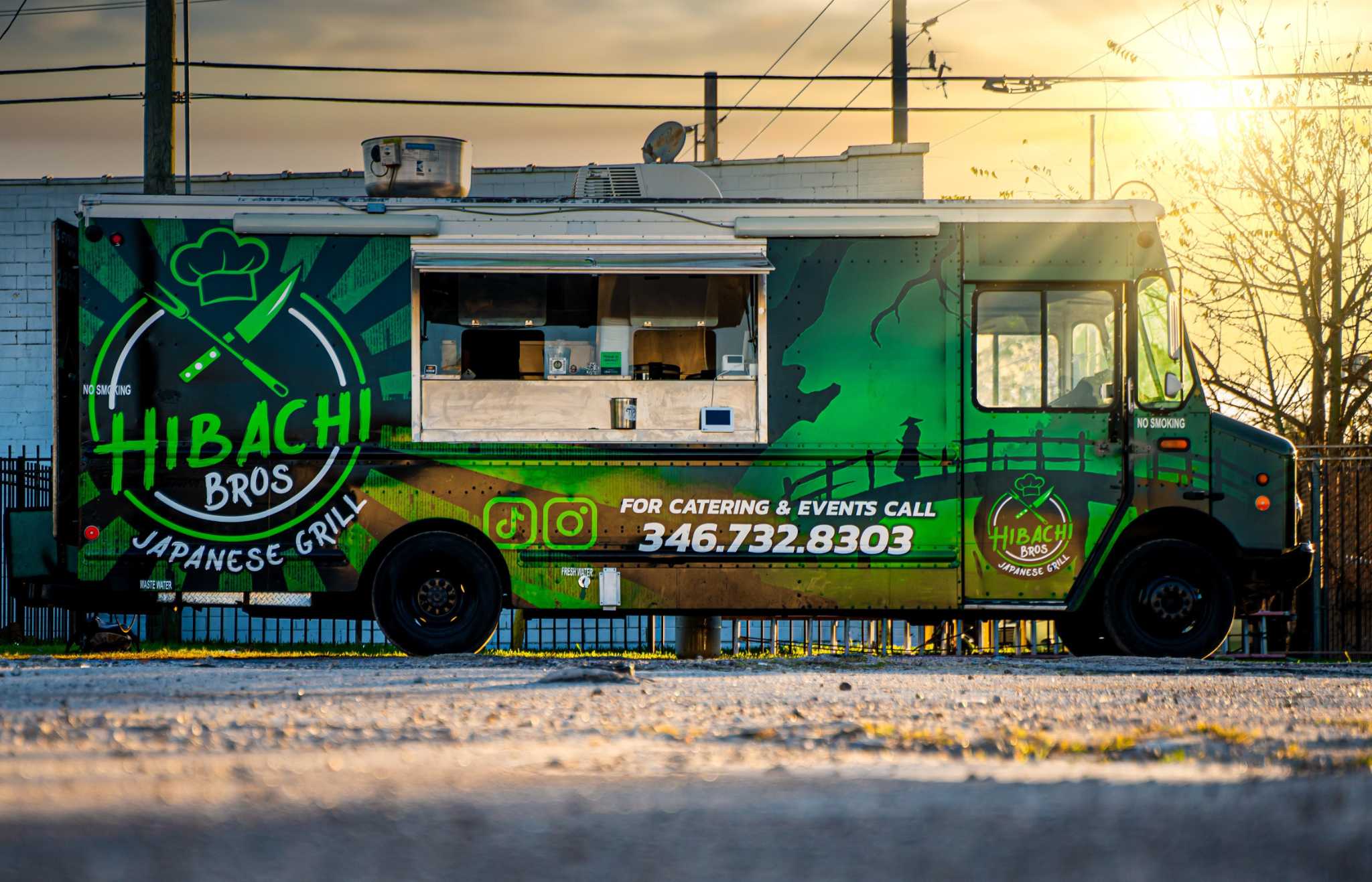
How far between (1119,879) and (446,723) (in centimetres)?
241

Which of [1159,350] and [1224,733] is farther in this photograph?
[1159,350]

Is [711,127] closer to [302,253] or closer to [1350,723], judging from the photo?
[302,253]

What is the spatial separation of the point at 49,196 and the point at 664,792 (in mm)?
22598

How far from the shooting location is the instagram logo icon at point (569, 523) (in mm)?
10875

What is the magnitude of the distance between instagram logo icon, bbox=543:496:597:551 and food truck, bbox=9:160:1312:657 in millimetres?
28

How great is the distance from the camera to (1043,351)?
11.2 meters

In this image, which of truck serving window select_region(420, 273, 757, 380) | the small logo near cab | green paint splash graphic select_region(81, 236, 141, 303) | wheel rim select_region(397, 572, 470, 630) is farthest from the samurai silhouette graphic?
green paint splash graphic select_region(81, 236, 141, 303)

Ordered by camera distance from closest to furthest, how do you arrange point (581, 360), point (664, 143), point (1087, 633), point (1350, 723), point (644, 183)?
point (1350, 723) < point (581, 360) < point (1087, 633) < point (644, 183) < point (664, 143)

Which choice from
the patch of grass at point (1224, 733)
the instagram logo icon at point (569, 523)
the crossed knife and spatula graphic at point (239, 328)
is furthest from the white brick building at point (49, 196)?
the patch of grass at point (1224, 733)

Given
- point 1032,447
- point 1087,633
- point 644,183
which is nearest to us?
point 1032,447

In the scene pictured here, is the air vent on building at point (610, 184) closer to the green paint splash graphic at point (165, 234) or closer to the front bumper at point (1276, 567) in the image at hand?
the green paint splash graphic at point (165, 234)

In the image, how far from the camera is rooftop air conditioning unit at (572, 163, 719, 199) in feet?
38.4

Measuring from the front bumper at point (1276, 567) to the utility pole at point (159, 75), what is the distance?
12.9 meters

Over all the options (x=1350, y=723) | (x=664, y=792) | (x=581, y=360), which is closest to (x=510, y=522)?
(x=581, y=360)
